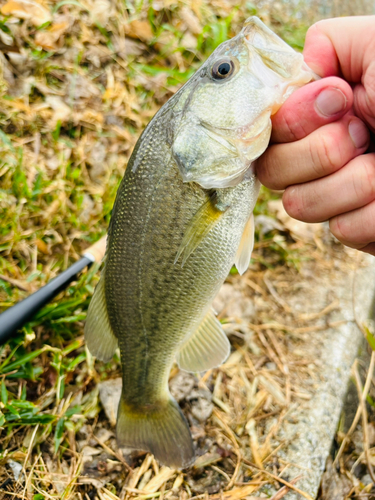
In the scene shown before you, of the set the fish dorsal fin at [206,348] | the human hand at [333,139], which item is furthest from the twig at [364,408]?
the human hand at [333,139]

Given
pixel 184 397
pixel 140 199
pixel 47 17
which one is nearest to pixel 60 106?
pixel 47 17

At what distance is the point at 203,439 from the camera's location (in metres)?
2.15

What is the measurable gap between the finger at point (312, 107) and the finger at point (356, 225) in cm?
35

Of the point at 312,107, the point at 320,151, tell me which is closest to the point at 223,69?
the point at 312,107

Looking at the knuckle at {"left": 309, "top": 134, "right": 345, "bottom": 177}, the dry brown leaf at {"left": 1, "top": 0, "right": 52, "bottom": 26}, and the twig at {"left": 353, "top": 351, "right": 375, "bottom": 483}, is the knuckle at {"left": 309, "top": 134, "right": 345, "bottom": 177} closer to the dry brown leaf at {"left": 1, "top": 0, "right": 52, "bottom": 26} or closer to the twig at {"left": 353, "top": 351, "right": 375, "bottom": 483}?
the twig at {"left": 353, "top": 351, "right": 375, "bottom": 483}

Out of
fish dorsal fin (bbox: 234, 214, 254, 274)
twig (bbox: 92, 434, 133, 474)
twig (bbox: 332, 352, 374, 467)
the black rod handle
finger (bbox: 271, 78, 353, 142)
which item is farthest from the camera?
twig (bbox: 332, 352, 374, 467)

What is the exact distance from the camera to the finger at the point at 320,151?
139cm

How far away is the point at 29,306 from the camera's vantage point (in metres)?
1.96

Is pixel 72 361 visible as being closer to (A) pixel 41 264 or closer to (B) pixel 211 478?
(A) pixel 41 264

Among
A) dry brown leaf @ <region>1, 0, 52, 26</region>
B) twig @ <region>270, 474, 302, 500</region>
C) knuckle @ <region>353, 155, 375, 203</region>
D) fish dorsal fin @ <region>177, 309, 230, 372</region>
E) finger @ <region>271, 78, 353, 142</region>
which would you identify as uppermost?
dry brown leaf @ <region>1, 0, 52, 26</region>

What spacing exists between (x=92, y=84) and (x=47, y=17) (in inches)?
22.6

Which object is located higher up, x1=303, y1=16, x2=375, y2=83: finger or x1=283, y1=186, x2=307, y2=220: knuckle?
x1=303, y1=16, x2=375, y2=83: finger

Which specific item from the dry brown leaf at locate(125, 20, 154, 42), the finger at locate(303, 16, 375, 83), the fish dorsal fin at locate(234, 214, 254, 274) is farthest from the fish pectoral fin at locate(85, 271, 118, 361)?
the dry brown leaf at locate(125, 20, 154, 42)

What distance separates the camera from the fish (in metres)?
1.43
